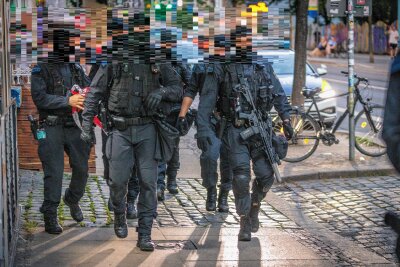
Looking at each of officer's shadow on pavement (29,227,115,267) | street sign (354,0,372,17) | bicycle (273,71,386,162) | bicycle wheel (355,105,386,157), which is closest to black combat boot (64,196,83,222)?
officer's shadow on pavement (29,227,115,267)

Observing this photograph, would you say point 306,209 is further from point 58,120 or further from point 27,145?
point 27,145

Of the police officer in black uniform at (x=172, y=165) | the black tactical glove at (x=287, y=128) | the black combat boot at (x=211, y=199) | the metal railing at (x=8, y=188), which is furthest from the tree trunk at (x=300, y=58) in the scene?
the metal railing at (x=8, y=188)

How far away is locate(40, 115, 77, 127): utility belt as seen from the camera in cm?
819

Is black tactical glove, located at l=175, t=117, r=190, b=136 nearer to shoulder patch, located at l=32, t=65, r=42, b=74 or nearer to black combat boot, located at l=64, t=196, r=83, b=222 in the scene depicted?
black combat boot, located at l=64, t=196, r=83, b=222

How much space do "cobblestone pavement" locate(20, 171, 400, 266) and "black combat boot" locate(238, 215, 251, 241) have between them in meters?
0.49

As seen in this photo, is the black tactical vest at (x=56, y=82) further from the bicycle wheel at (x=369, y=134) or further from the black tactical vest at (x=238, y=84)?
the bicycle wheel at (x=369, y=134)

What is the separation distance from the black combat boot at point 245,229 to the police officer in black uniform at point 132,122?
0.82m

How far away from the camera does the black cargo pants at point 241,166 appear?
8016 mm

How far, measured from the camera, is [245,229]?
8086 mm

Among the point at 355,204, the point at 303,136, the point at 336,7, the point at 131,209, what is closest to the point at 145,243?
the point at 131,209

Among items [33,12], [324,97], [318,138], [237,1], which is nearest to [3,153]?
[33,12]

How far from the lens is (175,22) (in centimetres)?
850

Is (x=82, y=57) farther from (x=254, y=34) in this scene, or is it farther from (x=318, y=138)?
A: (x=318, y=138)

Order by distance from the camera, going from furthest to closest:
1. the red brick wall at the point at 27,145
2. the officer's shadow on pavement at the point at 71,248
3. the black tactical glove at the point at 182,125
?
the red brick wall at the point at 27,145
the black tactical glove at the point at 182,125
the officer's shadow on pavement at the point at 71,248
